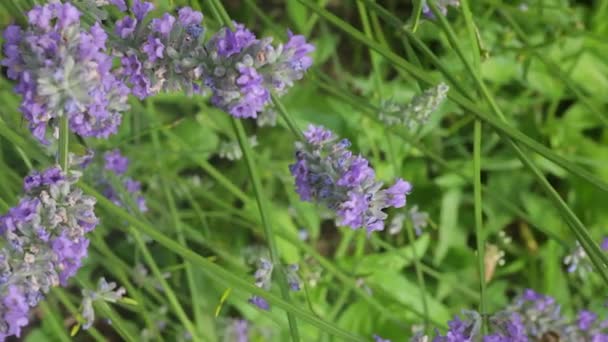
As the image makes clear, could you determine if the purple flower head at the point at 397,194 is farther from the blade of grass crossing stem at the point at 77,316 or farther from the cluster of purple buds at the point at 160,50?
the blade of grass crossing stem at the point at 77,316

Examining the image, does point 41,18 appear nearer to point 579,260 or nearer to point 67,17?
point 67,17

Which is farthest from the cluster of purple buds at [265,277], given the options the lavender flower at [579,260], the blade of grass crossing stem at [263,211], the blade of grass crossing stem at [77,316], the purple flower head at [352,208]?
the lavender flower at [579,260]

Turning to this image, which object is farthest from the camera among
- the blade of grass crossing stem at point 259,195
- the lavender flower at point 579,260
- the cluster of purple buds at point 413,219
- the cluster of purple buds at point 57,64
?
the cluster of purple buds at point 413,219

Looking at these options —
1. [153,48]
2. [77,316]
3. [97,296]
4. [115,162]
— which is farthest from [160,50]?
[115,162]

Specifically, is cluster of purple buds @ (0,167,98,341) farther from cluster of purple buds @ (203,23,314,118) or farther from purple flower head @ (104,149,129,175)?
purple flower head @ (104,149,129,175)

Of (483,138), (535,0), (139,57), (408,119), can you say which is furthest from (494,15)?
(139,57)
